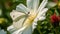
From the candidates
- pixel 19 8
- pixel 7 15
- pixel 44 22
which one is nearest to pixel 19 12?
pixel 19 8

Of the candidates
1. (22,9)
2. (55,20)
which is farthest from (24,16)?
(55,20)

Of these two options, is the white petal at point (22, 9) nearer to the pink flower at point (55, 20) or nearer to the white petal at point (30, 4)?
the white petal at point (30, 4)

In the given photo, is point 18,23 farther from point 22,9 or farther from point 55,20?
point 55,20

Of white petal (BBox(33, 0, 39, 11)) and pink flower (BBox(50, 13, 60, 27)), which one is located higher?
white petal (BBox(33, 0, 39, 11))

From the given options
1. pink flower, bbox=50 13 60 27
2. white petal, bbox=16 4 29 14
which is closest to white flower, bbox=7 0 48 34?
white petal, bbox=16 4 29 14

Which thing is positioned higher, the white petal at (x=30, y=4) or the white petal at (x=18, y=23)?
the white petal at (x=30, y=4)

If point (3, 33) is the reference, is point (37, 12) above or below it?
above

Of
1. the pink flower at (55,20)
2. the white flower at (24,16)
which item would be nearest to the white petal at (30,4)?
the white flower at (24,16)

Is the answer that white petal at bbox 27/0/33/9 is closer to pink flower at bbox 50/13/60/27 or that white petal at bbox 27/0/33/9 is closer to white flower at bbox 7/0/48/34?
white flower at bbox 7/0/48/34

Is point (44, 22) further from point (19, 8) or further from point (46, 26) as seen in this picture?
point (19, 8)

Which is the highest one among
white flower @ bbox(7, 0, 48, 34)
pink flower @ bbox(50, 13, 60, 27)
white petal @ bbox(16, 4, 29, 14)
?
white petal @ bbox(16, 4, 29, 14)

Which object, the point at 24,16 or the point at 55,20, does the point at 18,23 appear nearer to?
the point at 24,16
